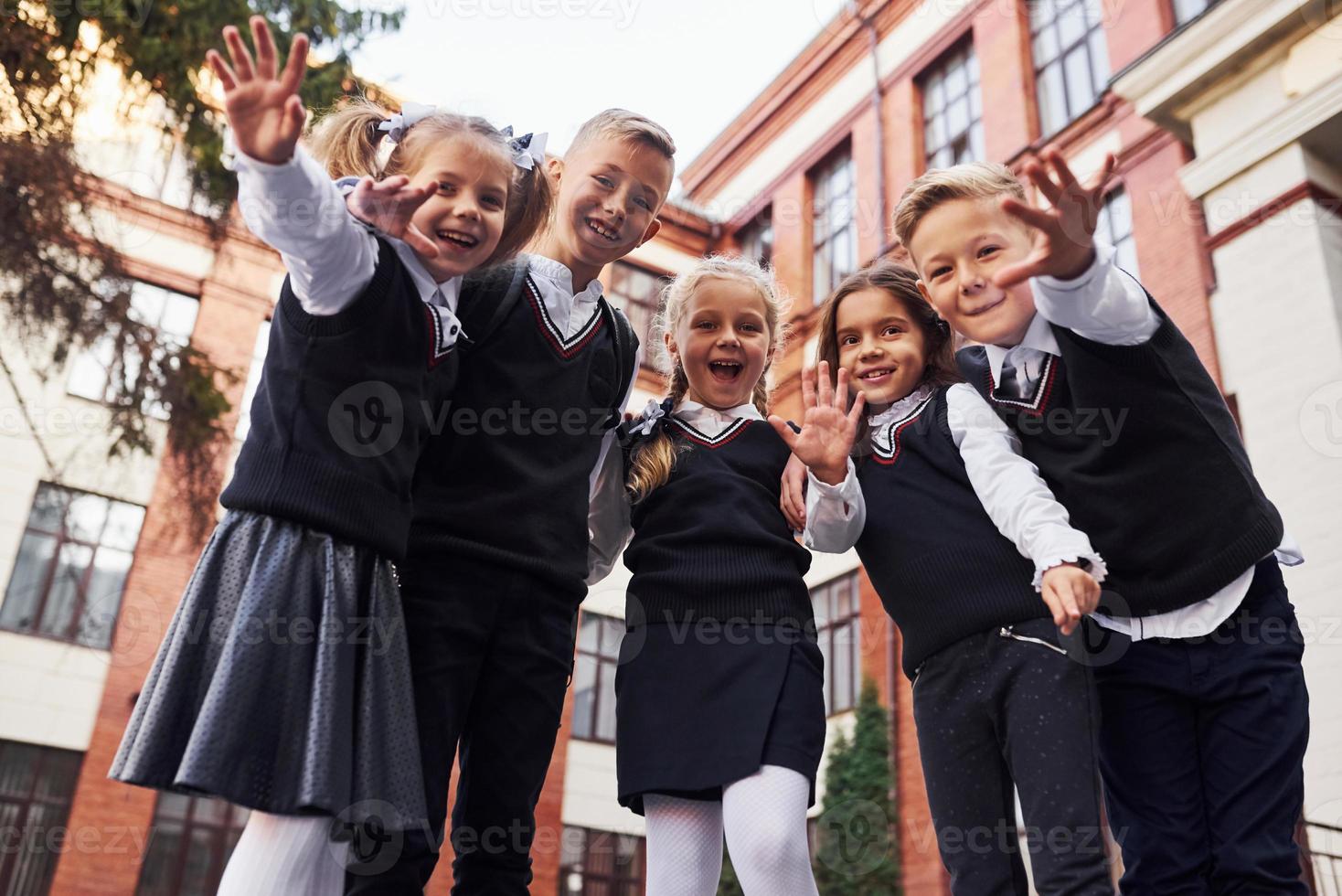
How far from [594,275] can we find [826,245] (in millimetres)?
10837

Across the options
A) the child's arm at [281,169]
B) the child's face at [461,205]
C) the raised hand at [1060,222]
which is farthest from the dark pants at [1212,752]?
the child's arm at [281,169]

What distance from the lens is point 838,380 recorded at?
2.28 meters

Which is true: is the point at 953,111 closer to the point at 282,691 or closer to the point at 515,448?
the point at 515,448

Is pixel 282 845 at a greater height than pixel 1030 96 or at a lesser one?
lesser

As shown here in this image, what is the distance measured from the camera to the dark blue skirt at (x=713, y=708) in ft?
6.72

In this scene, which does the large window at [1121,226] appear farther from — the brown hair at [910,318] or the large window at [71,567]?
the large window at [71,567]

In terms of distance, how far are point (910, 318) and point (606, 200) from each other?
74 cm

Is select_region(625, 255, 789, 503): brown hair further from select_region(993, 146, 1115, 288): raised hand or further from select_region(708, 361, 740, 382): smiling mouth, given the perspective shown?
select_region(993, 146, 1115, 288): raised hand

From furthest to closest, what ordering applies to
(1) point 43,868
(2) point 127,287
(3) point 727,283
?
(1) point 43,868 < (2) point 127,287 < (3) point 727,283

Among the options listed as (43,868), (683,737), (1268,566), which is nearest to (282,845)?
(683,737)

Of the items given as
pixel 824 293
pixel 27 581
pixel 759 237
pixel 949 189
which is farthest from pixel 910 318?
pixel 759 237

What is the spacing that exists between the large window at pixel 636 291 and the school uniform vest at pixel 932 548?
11.5 m

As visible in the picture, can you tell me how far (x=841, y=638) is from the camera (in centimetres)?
1079

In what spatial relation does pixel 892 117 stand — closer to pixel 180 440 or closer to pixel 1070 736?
pixel 180 440
